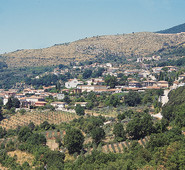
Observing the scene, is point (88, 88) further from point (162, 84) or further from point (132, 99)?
point (132, 99)

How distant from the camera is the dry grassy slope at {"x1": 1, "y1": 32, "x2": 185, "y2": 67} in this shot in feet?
430

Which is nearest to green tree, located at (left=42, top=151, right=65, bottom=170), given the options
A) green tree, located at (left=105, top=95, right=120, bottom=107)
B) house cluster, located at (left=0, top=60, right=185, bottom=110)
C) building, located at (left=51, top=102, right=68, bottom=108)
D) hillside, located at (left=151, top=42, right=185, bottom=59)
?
green tree, located at (left=105, top=95, right=120, bottom=107)

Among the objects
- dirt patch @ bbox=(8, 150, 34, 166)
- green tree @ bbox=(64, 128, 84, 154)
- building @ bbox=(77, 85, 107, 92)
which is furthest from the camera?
building @ bbox=(77, 85, 107, 92)

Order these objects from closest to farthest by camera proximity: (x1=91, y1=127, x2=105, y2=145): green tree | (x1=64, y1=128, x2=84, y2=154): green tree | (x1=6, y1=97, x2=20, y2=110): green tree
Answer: (x1=64, y1=128, x2=84, y2=154): green tree < (x1=91, y1=127, x2=105, y2=145): green tree < (x1=6, y1=97, x2=20, y2=110): green tree

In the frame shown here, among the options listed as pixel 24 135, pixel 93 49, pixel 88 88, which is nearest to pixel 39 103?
pixel 88 88

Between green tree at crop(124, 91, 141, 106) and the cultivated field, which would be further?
green tree at crop(124, 91, 141, 106)

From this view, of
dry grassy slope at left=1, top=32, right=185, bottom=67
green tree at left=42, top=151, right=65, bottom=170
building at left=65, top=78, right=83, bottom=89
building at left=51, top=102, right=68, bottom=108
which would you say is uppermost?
dry grassy slope at left=1, top=32, right=185, bottom=67

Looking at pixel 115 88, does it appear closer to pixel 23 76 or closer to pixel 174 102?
pixel 174 102

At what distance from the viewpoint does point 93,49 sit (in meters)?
142

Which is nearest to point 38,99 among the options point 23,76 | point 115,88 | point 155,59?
point 115,88

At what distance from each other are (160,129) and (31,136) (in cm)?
1561

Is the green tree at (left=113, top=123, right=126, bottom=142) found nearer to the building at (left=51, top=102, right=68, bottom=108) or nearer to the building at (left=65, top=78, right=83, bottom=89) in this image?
the building at (left=51, top=102, right=68, bottom=108)

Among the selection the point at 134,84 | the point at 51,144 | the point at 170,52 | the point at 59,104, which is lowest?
the point at 51,144

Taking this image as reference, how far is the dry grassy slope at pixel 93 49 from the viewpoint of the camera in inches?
5165
